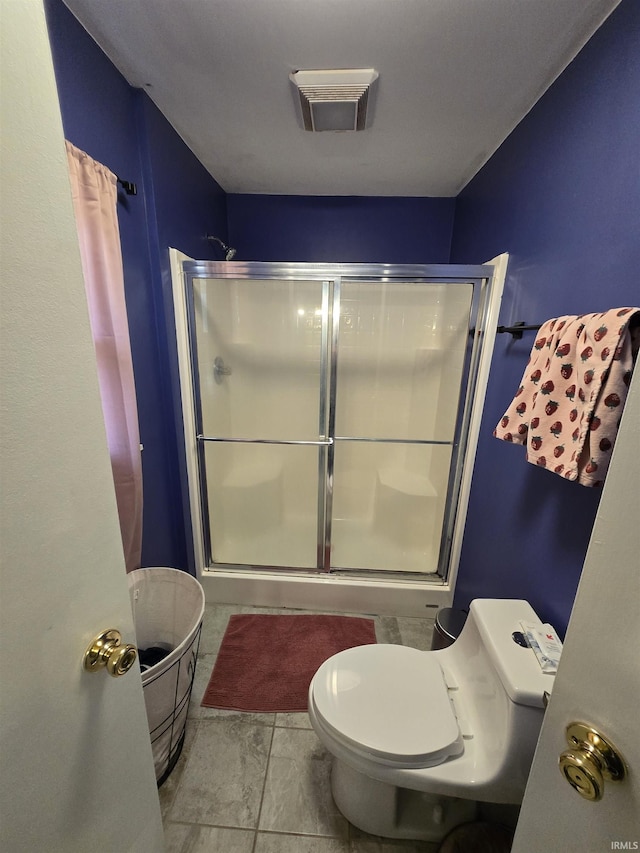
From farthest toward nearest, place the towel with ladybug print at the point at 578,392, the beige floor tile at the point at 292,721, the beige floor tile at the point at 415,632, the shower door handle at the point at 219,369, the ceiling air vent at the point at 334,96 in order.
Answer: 1. the shower door handle at the point at 219,369
2. the beige floor tile at the point at 415,632
3. the beige floor tile at the point at 292,721
4. the ceiling air vent at the point at 334,96
5. the towel with ladybug print at the point at 578,392

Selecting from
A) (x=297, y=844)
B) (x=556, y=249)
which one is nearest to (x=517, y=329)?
(x=556, y=249)

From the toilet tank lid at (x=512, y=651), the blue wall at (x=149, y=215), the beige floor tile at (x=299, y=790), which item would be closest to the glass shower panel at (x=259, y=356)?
the blue wall at (x=149, y=215)

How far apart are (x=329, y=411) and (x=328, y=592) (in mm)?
1048

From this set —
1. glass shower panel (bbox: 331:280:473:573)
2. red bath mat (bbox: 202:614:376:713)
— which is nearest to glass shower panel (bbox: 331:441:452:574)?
glass shower panel (bbox: 331:280:473:573)

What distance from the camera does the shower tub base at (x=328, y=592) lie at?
1811 millimetres

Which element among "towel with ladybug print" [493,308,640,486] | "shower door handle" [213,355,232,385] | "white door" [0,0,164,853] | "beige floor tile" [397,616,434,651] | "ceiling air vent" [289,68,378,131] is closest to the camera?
"white door" [0,0,164,853]

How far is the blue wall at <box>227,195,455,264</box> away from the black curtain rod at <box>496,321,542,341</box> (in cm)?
111

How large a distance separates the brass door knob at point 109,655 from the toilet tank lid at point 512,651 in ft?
2.93

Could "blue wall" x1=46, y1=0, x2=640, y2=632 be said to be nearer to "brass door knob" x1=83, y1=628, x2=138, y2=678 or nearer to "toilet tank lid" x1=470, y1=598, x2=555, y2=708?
"toilet tank lid" x1=470, y1=598, x2=555, y2=708

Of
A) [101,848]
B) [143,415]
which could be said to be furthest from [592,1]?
[101,848]

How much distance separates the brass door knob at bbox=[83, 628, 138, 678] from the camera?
0.50 meters

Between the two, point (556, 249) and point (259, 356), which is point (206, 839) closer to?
point (259, 356)

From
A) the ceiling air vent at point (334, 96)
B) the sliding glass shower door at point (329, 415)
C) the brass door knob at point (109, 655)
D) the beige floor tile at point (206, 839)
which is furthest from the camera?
the sliding glass shower door at point (329, 415)

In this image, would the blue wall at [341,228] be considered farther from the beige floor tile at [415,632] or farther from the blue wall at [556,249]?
the beige floor tile at [415,632]
